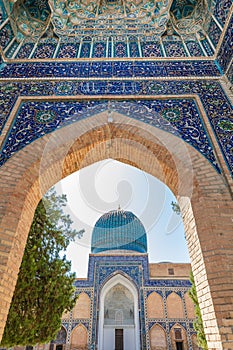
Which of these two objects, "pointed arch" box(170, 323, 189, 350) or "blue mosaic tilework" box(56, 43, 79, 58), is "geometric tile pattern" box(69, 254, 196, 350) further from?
"blue mosaic tilework" box(56, 43, 79, 58)

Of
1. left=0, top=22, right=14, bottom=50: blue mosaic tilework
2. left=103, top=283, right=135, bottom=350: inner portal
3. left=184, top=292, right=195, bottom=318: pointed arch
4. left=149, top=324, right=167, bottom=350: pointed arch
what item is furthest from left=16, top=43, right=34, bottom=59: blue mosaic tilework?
left=103, top=283, right=135, bottom=350: inner portal

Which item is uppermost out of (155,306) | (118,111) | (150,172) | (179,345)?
(118,111)

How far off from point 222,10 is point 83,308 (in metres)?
13.4

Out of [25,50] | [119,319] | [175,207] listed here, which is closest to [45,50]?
[25,50]

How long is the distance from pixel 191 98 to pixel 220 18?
5.79 ft

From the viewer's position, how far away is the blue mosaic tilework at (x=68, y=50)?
5.11 metres

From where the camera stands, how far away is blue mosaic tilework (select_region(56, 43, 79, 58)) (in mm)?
5113

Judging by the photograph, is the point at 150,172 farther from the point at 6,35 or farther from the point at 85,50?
the point at 6,35

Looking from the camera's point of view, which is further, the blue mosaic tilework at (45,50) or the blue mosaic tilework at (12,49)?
the blue mosaic tilework at (45,50)

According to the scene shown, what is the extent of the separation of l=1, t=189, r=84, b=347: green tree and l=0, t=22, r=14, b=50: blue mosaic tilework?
10.4 feet

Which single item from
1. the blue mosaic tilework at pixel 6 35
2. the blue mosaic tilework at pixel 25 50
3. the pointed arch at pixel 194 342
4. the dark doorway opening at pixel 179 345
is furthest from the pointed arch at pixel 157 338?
the blue mosaic tilework at pixel 6 35

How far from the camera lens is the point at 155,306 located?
13039mm

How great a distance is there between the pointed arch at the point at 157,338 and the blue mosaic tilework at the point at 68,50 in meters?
12.6

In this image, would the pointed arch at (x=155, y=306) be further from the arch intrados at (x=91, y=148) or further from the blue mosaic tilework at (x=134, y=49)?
the blue mosaic tilework at (x=134, y=49)
